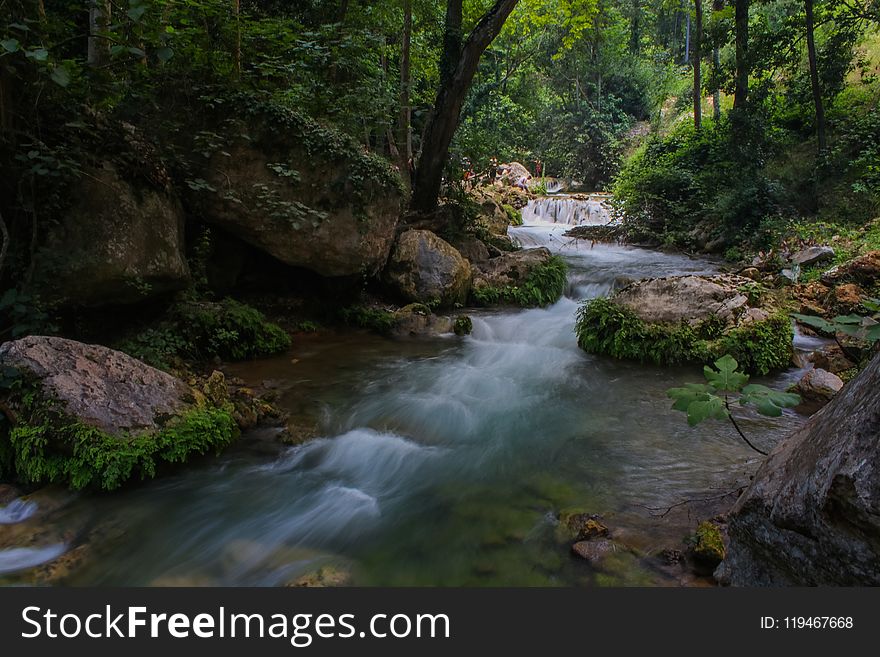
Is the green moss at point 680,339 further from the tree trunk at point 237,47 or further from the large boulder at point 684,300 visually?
the tree trunk at point 237,47

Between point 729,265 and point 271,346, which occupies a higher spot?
point 729,265

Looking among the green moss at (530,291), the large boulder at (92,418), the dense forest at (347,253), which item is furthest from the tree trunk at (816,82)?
the large boulder at (92,418)

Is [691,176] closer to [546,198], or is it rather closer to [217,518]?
[546,198]

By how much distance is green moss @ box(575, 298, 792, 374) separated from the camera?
6391 mm

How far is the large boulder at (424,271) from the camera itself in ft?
29.6

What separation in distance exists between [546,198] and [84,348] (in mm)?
18159

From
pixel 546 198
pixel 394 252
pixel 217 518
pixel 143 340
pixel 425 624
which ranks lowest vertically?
pixel 217 518

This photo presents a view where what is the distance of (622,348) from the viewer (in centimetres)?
709

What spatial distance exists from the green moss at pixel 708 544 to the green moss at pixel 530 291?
6972 millimetres

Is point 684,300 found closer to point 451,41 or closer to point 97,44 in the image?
point 451,41

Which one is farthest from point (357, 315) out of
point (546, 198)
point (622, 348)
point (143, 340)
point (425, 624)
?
point (546, 198)

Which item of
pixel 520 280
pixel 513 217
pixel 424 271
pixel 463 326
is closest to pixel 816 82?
pixel 513 217

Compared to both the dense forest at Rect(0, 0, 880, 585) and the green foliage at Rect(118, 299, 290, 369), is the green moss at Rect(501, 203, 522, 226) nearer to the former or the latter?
the dense forest at Rect(0, 0, 880, 585)

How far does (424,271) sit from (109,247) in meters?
5.02
